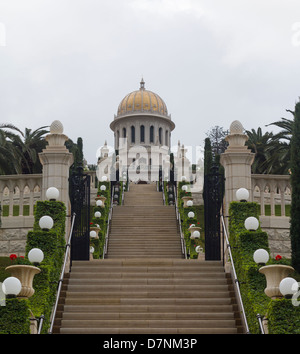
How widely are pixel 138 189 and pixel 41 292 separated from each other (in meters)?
22.9

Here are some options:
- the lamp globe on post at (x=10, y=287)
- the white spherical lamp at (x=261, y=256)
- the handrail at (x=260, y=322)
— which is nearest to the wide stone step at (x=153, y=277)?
the white spherical lamp at (x=261, y=256)

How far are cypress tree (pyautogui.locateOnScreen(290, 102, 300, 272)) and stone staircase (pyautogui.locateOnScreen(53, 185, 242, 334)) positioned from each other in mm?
2329

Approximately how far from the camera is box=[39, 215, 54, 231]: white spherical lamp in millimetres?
12922

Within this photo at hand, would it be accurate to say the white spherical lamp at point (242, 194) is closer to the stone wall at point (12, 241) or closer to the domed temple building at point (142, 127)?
the stone wall at point (12, 241)

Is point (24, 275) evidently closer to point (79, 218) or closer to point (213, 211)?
point (79, 218)

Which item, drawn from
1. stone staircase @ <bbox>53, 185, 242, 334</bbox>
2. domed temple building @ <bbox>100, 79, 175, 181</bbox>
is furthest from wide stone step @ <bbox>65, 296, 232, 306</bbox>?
domed temple building @ <bbox>100, 79, 175, 181</bbox>

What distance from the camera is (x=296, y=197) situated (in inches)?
631

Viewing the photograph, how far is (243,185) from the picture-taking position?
15742mm

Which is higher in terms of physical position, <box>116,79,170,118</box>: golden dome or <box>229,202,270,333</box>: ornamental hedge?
<box>116,79,170,118</box>: golden dome

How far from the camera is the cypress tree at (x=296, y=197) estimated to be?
15.4 meters

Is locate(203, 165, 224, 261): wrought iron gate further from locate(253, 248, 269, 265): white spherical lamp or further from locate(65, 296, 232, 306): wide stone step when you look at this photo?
locate(253, 248, 269, 265): white spherical lamp

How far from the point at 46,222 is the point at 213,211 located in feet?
17.1

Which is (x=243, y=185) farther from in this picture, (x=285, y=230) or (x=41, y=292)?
(x=41, y=292)
